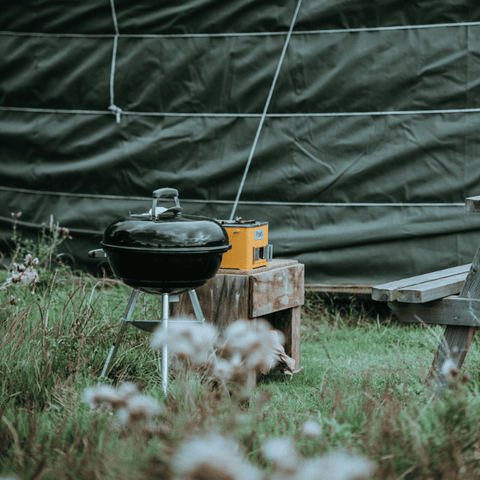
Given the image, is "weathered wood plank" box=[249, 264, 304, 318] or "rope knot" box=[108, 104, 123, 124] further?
"rope knot" box=[108, 104, 123, 124]

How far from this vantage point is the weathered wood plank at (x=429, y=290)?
2.21m

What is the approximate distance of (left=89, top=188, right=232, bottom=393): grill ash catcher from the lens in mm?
2297

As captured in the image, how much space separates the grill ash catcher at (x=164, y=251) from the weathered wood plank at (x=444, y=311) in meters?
0.68

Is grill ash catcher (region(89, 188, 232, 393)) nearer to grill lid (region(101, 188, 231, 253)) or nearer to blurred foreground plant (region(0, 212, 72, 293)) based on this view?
grill lid (region(101, 188, 231, 253))

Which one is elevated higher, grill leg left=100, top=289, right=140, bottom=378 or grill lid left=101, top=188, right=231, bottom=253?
grill lid left=101, top=188, right=231, bottom=253

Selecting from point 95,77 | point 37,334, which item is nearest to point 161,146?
point 95,77

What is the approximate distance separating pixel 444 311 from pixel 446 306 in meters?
0.02

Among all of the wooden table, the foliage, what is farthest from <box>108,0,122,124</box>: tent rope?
the wooden table

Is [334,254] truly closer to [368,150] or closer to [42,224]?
[368,150]

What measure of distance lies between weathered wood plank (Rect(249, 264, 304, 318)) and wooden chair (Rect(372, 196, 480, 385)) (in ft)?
1.94

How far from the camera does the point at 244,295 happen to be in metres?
2.70

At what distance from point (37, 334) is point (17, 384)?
43 cm

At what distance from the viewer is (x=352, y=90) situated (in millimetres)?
3887

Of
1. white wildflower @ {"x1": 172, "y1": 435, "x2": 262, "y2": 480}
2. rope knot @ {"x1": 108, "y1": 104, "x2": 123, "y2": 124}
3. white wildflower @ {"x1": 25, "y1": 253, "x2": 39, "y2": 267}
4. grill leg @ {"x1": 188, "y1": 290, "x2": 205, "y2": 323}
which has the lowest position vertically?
grill leg @ {"x1": 188, "y1": 290, "x2": 205, "y2": 323}
